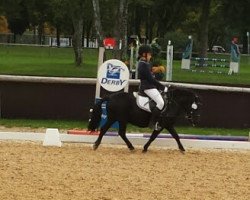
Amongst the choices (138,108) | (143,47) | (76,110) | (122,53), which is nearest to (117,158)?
(138,108)

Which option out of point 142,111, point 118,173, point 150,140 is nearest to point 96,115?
point 142,111

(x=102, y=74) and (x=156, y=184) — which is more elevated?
(x=102, y=74)

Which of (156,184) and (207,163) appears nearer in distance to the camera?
(156,184)

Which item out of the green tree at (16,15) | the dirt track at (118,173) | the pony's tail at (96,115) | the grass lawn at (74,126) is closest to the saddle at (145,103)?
the pony's tail at (96,115)

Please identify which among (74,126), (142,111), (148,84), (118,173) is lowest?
(74,126)

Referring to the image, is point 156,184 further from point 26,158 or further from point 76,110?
point 76,110

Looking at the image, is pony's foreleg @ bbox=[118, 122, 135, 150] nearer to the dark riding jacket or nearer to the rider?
the rider

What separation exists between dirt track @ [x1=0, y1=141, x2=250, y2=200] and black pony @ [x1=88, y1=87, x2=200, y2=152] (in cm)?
37

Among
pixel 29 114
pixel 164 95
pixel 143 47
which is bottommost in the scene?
pixel 29 114

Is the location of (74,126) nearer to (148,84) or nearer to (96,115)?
(96,115)

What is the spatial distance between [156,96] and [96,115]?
4.05 ft

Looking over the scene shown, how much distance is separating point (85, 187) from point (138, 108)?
3820mm

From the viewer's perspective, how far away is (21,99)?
15180 millimetres

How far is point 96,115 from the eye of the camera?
11.5 metres
